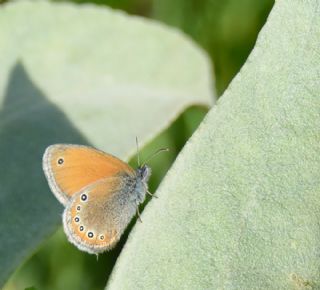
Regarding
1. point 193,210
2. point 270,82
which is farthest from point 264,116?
point 193,210

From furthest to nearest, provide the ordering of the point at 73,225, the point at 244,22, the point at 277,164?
the point at 244,22 → the point at 73,225 → the point at 277,164

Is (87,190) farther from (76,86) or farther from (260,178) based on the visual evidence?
(260,178)

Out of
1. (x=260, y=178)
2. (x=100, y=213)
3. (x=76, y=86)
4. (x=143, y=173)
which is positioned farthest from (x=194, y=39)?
(x=260, y=178)

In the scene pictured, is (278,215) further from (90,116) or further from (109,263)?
(109,263)

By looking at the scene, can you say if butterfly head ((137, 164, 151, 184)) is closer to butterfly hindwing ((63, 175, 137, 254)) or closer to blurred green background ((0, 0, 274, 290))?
butterfly hindwing ((63, 175, 137, 254))

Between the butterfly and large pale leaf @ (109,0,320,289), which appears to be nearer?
large pale leaf @ (109,0,320,289)

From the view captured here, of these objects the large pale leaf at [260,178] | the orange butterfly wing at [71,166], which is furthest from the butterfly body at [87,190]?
the large pale leaf at [260,178]

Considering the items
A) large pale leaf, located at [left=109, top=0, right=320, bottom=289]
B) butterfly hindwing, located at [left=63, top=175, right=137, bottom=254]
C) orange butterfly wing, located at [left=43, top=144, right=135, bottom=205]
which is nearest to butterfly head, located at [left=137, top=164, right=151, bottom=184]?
butterfly hindwing, located at [left=63, top=175, right=137, bottom=254]
